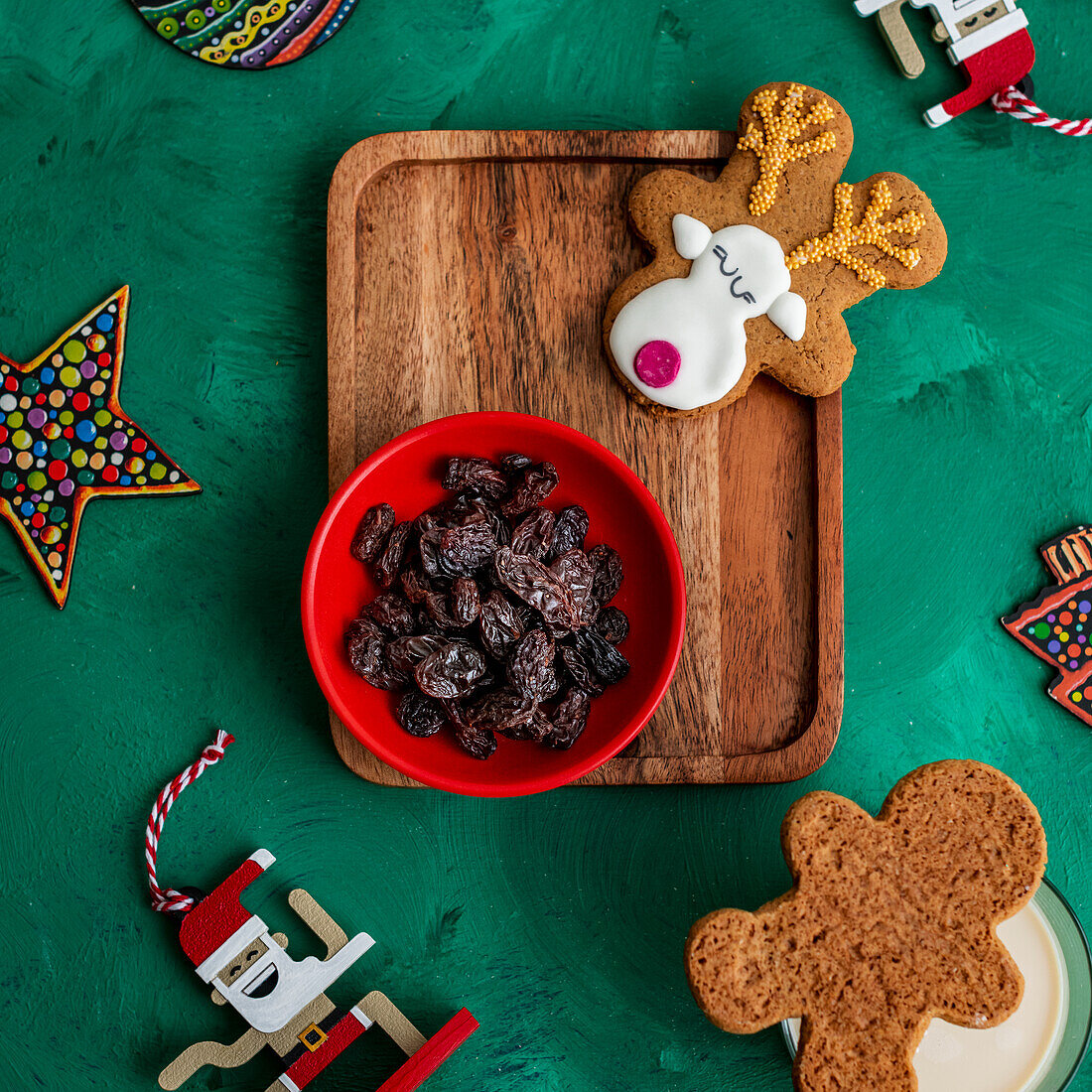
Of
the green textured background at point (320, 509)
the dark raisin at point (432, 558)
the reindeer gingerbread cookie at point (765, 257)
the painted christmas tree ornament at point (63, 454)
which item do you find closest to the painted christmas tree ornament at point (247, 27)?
the green textured background at point (320, 509)

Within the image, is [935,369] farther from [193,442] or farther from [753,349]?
[193,442]

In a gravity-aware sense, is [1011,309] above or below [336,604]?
below

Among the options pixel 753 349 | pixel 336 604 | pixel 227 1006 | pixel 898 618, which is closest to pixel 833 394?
pixel 753 349

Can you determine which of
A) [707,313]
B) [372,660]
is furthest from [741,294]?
[372,660]

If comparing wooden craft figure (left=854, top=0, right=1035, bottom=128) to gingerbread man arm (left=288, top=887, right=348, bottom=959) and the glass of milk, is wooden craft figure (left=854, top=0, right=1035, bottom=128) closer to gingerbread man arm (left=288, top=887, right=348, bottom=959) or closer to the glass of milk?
the glass of milk

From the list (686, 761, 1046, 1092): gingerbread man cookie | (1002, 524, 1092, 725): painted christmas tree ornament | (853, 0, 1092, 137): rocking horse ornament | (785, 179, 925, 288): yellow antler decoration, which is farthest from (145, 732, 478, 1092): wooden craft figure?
(853, 0, 1092, 137): rocking horse ornament

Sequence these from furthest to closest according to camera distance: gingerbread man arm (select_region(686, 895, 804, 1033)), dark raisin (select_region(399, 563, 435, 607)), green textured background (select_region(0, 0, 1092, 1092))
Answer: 1. green textured background (select_region(0, 0, 1092, 1092))
2. dark raisin (select_region(399, 563, 435, 607))
3. gingerbread man arm (select_region(686, 895, 804, 1033))
